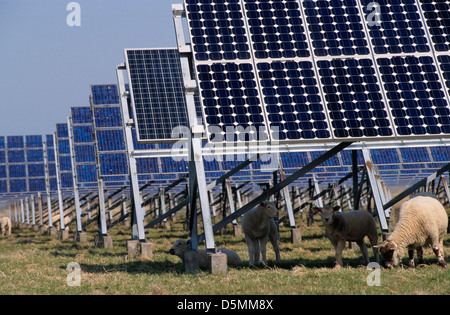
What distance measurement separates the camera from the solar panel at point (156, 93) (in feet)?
59.2

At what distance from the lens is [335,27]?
1451 cm

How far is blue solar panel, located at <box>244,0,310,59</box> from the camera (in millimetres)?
14000

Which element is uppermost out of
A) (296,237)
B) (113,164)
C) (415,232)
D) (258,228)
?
(113,164)

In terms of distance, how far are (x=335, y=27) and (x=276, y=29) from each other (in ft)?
4.27

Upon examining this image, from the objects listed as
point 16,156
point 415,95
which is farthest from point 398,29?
point 16,156

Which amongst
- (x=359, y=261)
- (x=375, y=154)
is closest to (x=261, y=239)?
(x=359, y=261)

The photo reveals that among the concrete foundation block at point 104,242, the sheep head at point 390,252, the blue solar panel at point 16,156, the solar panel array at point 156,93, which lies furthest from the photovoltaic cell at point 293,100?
the blue solar panel at point 16,156

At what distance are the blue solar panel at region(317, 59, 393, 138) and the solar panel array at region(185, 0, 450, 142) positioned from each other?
2cm

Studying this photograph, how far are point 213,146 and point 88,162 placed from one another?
17.5 m

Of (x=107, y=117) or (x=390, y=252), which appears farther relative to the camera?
(x=107, y=117)

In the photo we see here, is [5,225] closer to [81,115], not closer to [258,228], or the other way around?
[81,115]

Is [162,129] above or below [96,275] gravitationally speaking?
above
